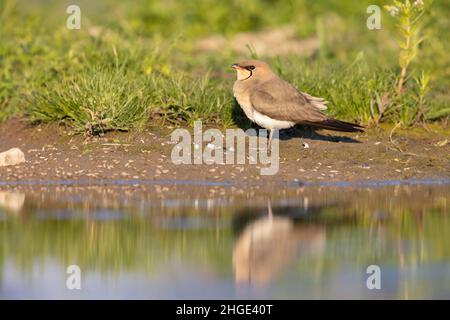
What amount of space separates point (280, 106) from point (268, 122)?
0.18m

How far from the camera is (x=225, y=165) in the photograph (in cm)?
894

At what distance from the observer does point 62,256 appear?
20.1 feet

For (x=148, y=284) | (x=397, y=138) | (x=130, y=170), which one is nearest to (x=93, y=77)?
(x=130, y=170)

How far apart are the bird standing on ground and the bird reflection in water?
6.22ft

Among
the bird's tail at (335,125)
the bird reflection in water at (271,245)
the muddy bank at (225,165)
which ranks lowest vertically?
the bird reflection in water at (271,245)

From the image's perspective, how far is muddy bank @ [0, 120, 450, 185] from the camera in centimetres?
869

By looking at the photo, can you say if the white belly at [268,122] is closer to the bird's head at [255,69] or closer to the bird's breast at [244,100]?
the bird's breast at [244,100]

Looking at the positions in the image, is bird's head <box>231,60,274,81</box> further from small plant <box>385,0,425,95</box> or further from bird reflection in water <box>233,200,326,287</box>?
bird reflection in water <box>233,200,326,287</box>

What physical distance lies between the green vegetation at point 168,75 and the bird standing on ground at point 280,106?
601 millimetres

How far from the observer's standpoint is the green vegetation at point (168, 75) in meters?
9.66


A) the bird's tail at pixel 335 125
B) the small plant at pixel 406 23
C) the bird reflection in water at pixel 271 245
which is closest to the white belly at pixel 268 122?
the bird's tail at pixel 335 125
